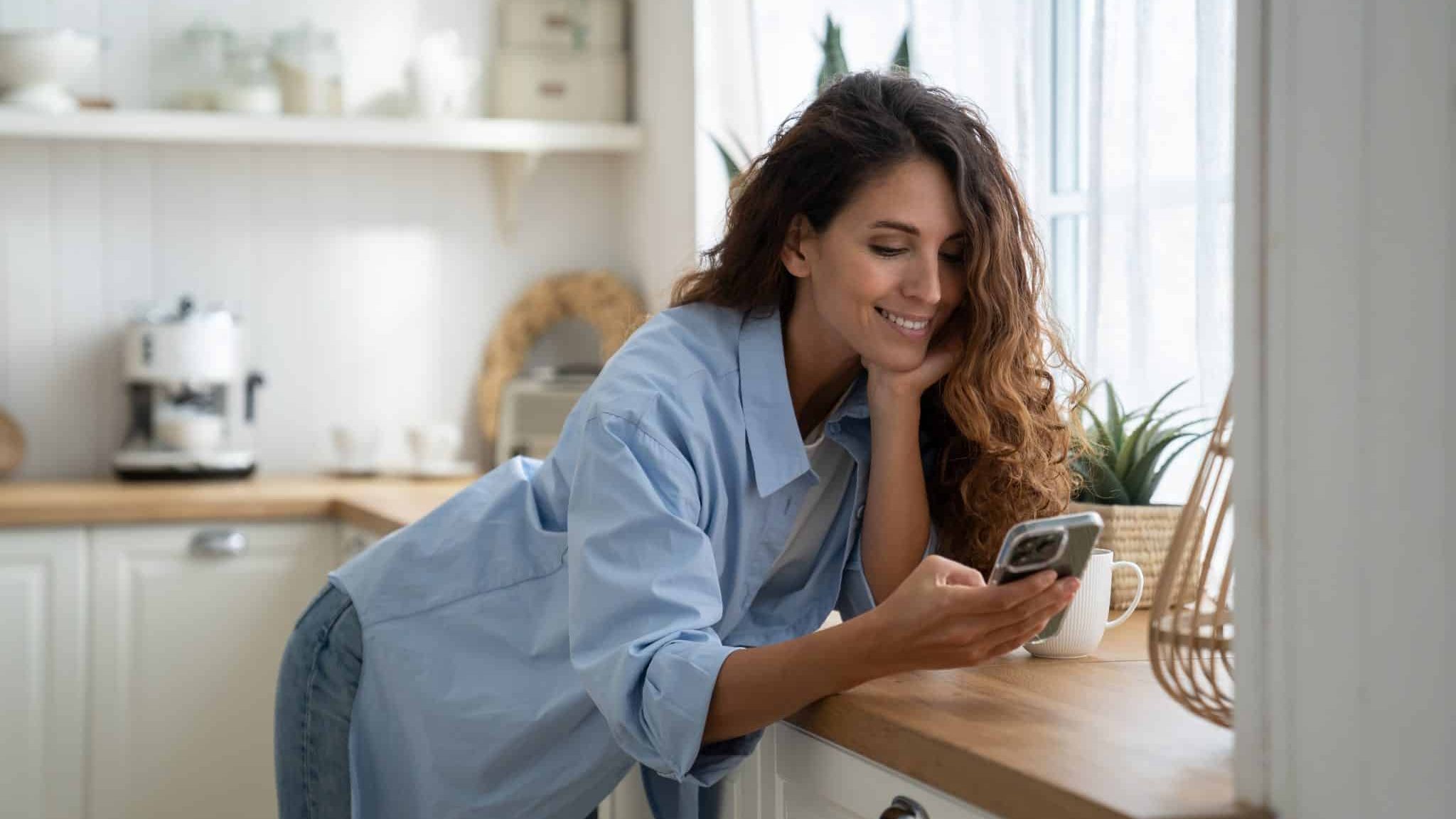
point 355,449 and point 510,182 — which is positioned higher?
point 510,182

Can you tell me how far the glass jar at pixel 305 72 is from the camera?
3.13m

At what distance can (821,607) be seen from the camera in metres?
1.46

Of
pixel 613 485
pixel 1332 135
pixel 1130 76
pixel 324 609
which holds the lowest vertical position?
pixel 324 609

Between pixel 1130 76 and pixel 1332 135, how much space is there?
111cm

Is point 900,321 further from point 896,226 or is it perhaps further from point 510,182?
point 510,182

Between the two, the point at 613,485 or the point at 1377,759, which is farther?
the point at 613,485

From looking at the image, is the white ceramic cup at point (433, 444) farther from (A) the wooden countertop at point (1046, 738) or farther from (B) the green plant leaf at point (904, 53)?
(A) the wooden countertop at point (1046, 738)

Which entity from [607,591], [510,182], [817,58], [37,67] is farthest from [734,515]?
[37,67]

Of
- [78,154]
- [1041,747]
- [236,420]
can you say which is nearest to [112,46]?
[78,154]

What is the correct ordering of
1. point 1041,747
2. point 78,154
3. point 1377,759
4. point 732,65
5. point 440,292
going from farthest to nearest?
1. point 440,292
2. point 78,154
3. point 732,65
4. point 1041,747
5. point 1377,759

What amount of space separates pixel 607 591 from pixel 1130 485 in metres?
0.80

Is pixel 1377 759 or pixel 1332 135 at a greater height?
pixel 1332 135

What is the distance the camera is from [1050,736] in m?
1.06

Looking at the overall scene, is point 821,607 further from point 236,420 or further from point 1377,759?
point 236,420
